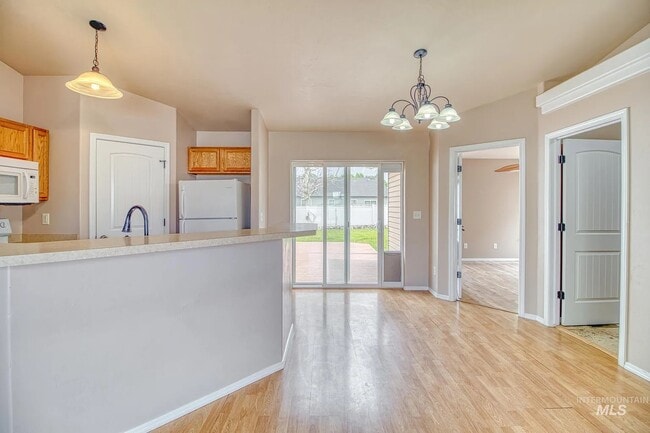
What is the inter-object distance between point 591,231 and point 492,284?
7.04 ft

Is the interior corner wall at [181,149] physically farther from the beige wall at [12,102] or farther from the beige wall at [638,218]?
the beige wall at [638,218]

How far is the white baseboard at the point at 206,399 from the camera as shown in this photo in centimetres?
176

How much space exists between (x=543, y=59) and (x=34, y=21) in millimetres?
4565

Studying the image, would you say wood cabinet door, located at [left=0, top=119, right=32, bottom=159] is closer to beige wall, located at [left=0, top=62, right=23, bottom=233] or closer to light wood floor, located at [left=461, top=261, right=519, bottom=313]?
beige wall, located at [left=0, top=62, right=23, bottom=233]

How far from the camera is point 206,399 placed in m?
2.00

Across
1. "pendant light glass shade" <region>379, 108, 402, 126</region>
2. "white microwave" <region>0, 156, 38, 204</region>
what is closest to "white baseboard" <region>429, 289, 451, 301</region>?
"pendant light glass shade" <region>379, 108, 402, 126</region>

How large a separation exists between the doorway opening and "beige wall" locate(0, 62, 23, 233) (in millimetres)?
3248

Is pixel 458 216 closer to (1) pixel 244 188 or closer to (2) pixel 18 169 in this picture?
(1) pixel 244 188

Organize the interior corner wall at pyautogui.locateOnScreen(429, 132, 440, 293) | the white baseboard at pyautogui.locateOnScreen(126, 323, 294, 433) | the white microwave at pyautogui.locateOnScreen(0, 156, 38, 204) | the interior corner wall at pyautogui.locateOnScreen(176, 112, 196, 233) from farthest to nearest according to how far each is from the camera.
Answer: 1. the interior corner wall at pyautogui.locateOnScreen(429, 132, 440, 293)
2. the interior corner wall at pyautogui.locateOnScreen(176, 112, 196, 233)
3. the white microwave at pyautogui.locateOnScreen(0, 156, 38, 204)
4. the white baseboard at pyautogui.locateOnScreen(126, 323, 294, 433)

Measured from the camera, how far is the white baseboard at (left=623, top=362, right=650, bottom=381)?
2.30 m

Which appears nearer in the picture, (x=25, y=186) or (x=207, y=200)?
(x=25, y=186)

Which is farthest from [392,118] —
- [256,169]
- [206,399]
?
[206,399]

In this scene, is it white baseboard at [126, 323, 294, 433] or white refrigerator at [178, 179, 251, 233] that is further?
white refrigerator at [178, 179, 251, 233]

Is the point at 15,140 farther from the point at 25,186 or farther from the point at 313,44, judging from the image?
the point at 313,44
